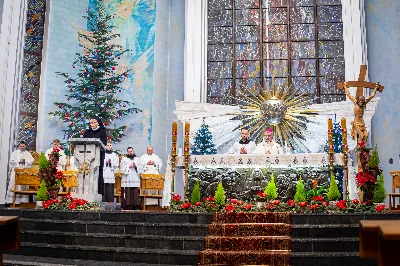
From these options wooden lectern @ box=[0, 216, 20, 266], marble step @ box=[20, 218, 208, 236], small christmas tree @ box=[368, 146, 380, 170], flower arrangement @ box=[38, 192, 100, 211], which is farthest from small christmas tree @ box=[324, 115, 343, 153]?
wooden lectern @ box=[0, 216, 20, 266]

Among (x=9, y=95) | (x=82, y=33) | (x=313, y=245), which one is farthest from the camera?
(x=82, y=33)

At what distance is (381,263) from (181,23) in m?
12.2

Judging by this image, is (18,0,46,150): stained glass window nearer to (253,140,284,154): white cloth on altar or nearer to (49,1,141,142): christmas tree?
(49,1,141,142): christmas tree

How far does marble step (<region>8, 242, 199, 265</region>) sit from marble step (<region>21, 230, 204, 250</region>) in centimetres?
16

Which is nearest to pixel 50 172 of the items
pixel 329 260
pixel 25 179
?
pixel 25 179

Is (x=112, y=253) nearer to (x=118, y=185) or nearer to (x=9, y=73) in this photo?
(x=118, y=185)

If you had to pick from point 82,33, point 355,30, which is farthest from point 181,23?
point 355,30

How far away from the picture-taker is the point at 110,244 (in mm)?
7762

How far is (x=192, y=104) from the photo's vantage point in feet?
44.6

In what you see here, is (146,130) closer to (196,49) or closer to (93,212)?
(196,49)

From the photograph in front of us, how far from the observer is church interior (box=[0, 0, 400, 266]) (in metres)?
9.91

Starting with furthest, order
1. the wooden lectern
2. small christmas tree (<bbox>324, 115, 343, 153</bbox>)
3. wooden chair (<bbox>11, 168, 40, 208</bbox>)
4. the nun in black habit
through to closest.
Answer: small christmas tree (<bbox>324, 115, 343, 153</bbox>)
wooden chair (<bbox>11, 168, 40, 208</bbox>)
the nun in black habit
the wooden lectern

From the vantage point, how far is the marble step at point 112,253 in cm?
714

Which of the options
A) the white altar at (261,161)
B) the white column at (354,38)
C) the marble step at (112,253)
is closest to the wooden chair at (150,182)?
the white altar at (261,161)
